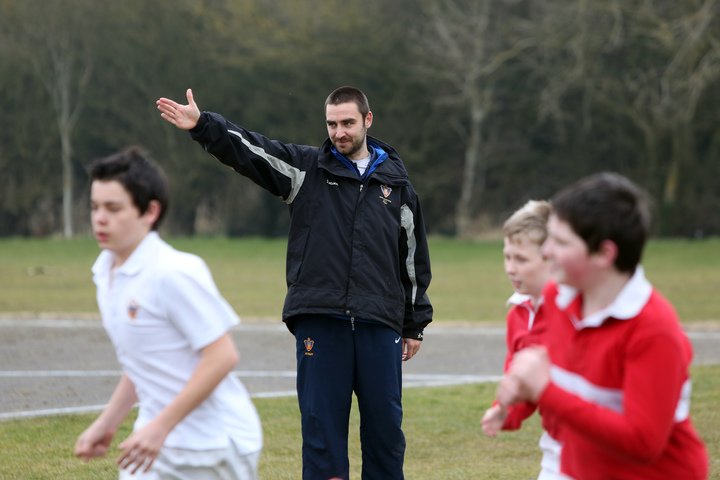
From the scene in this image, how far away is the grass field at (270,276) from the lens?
66.4 ft

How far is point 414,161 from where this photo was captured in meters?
42.5

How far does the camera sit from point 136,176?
400 centimetres

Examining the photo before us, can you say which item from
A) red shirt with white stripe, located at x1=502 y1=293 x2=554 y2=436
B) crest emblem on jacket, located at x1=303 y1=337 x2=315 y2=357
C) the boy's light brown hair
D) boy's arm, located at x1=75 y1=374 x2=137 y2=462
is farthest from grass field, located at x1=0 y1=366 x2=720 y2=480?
the boy's light brown hair

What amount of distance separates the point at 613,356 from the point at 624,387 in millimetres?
105

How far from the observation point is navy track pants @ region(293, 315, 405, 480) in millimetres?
6191

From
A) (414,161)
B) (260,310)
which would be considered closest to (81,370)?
(260,310)

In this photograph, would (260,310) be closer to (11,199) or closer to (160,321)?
(160,321)

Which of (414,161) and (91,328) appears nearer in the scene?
(91,328)

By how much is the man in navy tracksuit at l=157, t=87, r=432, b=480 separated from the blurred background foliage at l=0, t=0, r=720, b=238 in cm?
3177

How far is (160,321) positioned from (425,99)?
38.9 m

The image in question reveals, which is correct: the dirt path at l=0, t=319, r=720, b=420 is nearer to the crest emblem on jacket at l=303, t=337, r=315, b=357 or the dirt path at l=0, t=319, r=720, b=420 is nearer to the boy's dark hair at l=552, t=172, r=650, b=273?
the crest emblem on jacket at l=303, t=337, r=315, b=357

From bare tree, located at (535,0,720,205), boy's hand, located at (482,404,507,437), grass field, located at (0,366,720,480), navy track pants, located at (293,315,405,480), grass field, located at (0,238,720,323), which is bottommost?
grass field, located at (0,238,720,323)

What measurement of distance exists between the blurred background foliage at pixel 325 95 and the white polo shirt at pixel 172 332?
34212 millimetres

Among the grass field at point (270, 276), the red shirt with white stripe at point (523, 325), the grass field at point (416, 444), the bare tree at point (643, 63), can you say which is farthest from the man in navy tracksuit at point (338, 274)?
the bare tree at point (643, 63)
